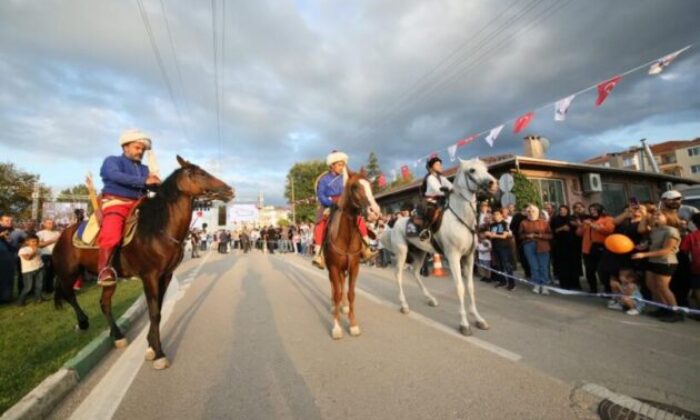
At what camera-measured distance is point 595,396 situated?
9.41ft

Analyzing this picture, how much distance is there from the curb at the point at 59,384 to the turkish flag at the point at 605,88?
39.8 feet

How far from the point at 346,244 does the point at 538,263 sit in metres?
5.38

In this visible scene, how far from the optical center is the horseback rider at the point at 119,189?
4.40m

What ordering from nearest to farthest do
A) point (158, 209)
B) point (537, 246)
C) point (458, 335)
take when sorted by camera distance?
1. point (158, 209)
2. point (458, 335)
3. point (537, 246)

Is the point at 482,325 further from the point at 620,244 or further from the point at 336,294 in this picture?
the point at 620,244

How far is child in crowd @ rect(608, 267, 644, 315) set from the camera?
5671 millimetres

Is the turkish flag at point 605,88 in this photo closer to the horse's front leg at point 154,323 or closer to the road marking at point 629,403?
the road marking at point 629,403

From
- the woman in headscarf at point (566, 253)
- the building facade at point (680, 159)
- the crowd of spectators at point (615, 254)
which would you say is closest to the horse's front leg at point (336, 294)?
the crowd of spectators at point (615, 254)

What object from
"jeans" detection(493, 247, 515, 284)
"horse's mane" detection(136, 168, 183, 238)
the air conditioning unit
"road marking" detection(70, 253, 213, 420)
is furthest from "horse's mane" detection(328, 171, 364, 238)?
the air conditioning unit

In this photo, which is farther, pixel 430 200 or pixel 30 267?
pixel 30 267

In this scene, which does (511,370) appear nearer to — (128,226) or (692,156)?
(128,226)

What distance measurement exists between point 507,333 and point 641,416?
2.07 m

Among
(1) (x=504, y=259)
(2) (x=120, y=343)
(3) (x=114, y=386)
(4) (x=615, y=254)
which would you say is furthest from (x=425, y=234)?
(2) (x=120, y=343)

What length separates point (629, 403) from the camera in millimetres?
2727
